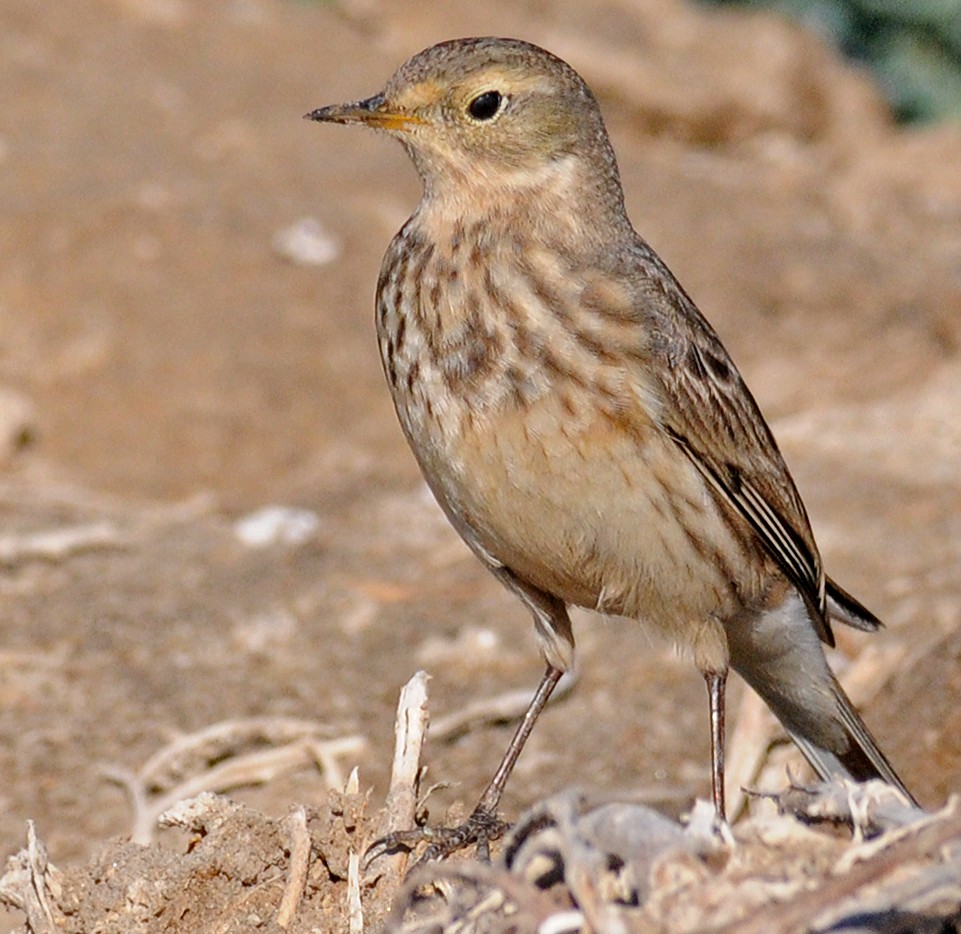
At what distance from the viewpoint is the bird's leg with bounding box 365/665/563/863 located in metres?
3.62

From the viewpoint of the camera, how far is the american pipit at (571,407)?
12.9ft

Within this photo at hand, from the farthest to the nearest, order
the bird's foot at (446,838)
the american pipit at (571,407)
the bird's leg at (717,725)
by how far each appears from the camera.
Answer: the bird's leg at (717,725) < the american pipit at (571,407) < the bird's foot at (446,838)

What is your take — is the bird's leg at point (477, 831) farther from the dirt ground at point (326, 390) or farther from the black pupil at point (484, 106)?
the black pupil at point (484, 106)

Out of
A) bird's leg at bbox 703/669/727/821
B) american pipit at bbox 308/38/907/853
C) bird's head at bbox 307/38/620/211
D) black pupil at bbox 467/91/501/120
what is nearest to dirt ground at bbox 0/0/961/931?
bird's leg at bbox 703/669/727/821

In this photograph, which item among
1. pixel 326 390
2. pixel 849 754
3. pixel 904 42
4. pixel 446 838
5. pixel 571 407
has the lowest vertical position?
pixel 326 390

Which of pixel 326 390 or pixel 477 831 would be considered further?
pixel 326 390

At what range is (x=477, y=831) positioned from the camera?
397 cm

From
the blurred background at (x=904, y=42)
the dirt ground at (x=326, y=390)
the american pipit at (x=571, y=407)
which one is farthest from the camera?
the blurred background at (x=904, y=42)

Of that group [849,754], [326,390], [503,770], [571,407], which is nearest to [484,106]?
[571,407]

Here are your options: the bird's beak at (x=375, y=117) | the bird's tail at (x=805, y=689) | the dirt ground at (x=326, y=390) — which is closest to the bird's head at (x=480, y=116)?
the bird's beak at (x=375, y=117)

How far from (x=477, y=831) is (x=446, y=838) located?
176 millimetres

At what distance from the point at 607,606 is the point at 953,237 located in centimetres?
704

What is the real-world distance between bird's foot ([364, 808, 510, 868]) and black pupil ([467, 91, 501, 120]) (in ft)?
5.38

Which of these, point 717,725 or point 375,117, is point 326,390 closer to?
point 375,117
